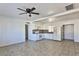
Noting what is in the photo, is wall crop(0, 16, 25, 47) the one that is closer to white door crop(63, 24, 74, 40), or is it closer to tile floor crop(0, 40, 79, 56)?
tile floor crop(0, 40, 79, 56)

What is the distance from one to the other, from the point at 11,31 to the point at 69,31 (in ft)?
18.5

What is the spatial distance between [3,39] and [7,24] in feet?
3.76

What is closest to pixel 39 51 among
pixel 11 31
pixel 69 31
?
pixel 11 31

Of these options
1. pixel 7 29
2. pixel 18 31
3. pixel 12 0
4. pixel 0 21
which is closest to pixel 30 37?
pixel 18 31

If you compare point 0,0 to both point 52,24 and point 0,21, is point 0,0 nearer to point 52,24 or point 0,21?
point 0,21

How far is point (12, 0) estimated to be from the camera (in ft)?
3.75

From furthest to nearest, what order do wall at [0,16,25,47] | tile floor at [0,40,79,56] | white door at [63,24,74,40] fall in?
1. white door at [63,24,74,40]
2. wall at [0,16,25,47]
3. tile floor at [0,40,79,56]

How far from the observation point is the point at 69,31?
9.63 metres

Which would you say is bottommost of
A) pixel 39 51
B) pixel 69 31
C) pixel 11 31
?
pixel 39 51

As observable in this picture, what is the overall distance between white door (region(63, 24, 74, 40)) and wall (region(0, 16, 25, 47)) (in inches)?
175

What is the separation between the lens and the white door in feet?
30.5

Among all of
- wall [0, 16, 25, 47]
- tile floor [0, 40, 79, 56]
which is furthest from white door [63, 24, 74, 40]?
wall [0, 16, 25, 47]

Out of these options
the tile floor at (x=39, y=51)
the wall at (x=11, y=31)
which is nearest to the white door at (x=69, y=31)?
the tile floor at (x=39, y=51)

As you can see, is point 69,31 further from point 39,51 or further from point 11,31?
point 11,31
